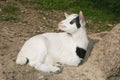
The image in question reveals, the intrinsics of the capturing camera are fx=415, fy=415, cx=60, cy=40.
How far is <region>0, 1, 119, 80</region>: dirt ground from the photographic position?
24.7 feet

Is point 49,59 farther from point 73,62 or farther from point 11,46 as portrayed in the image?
point 11,46

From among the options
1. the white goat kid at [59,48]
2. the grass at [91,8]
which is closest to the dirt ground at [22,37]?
the white goat kid at [59,48]

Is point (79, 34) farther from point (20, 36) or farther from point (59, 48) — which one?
point (20, 36)

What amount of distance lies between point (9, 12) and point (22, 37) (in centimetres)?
263

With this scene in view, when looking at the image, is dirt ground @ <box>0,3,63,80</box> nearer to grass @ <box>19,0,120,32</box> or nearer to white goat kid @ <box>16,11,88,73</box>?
white goat kid @ <box>16,11,88,73</box>

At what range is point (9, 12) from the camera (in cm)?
1206

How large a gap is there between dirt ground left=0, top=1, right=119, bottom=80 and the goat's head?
785mm

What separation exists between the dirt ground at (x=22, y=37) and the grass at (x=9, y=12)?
224mm

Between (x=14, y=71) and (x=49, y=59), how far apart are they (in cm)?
68

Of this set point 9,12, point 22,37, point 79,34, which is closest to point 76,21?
point 79,34

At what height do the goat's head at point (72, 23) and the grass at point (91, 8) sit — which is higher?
the goat's head at point (72, 23)

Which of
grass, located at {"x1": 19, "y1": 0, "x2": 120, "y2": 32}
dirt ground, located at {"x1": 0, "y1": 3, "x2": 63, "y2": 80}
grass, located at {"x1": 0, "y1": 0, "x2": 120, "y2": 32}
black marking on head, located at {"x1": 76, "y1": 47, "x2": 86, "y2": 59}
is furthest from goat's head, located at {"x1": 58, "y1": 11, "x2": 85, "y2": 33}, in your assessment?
grass, located at {"x1": 19, "y1": 0, "x2": 120, "y2": 32}

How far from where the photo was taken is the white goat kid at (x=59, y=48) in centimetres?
764

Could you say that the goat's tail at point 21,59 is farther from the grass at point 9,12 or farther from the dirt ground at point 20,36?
the grass at point 9,12
